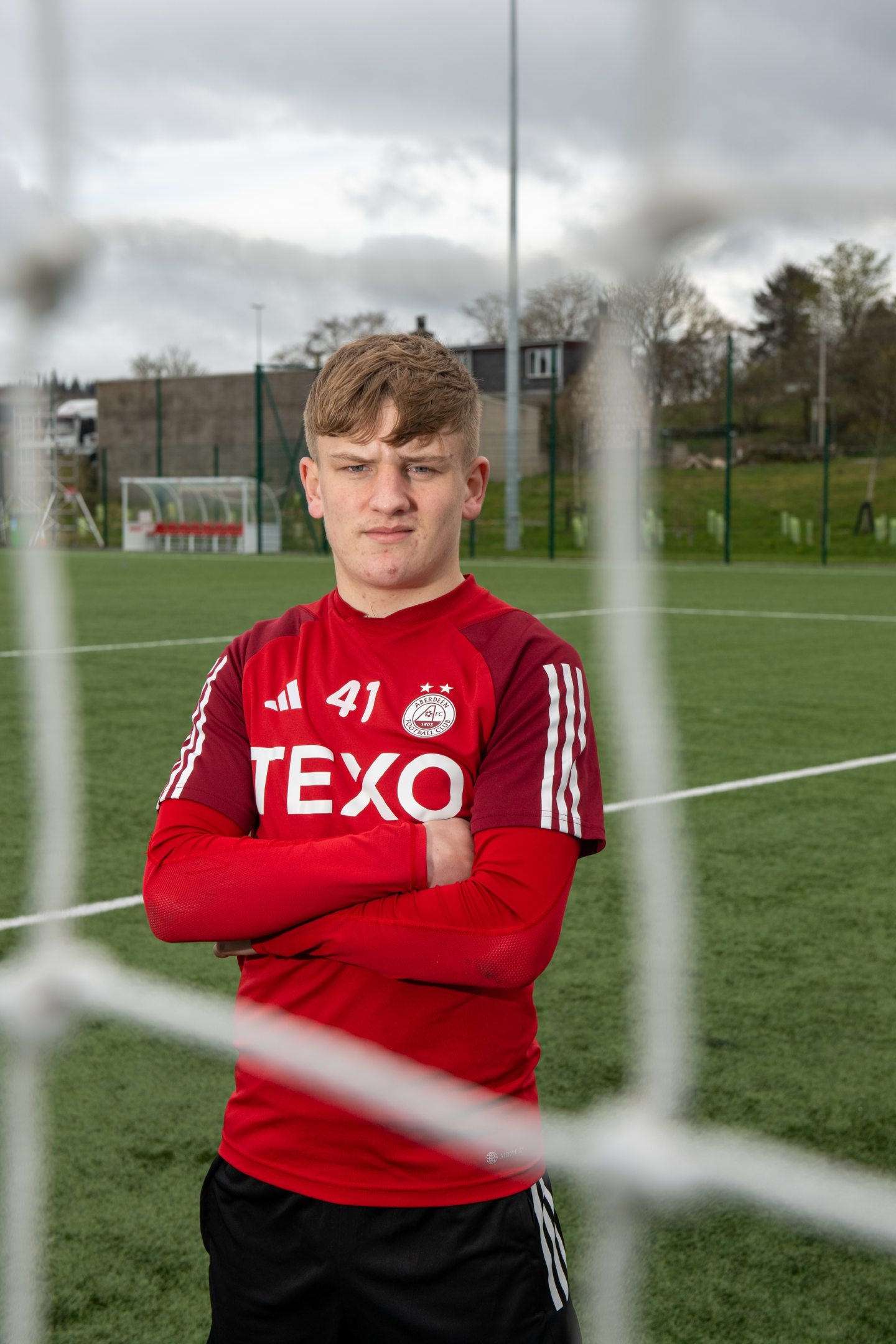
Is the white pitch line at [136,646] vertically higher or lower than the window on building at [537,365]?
lower

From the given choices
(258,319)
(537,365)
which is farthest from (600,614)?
(258,319)

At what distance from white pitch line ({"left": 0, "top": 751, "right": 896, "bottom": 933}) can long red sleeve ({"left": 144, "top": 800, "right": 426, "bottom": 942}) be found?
66.9 inches

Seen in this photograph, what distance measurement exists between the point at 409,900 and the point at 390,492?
14.8 inches

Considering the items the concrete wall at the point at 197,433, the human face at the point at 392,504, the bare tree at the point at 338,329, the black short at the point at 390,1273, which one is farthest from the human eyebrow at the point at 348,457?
the concrete wall at the point at 197,433

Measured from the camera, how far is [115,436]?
26.4 meters

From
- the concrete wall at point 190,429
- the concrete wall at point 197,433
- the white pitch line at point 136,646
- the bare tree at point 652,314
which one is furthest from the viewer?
the concrete wall at point 197,433

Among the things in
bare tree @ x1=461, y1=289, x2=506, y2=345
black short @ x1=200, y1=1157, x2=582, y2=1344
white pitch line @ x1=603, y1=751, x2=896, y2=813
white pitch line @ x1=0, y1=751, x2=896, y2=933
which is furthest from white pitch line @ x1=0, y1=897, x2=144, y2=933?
black short @ x1=200, y1=1157, x2=582, y2=1344

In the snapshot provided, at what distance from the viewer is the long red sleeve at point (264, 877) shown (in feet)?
4.10

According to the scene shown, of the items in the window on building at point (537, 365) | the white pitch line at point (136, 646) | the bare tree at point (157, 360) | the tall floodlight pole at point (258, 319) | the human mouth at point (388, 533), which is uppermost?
the window on building at point (537, 365)

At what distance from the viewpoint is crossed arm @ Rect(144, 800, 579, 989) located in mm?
1246

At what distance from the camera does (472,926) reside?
125 cm

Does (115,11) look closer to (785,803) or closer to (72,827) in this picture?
(72,827)

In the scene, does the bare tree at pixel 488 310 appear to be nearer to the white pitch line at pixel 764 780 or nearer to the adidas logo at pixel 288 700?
the adidas logo at pixel 288 700

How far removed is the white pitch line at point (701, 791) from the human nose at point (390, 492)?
1882 mm
